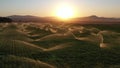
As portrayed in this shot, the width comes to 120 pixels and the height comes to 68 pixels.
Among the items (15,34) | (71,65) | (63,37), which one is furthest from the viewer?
(15,34)

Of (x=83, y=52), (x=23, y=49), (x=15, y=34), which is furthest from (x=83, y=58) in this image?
(x=15, y=34)

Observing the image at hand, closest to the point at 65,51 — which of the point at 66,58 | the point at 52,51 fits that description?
the point at 52,51

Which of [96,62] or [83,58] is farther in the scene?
[83,58]

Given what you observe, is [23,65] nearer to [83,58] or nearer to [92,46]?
[83,58]

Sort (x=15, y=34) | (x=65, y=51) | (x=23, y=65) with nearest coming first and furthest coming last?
(x=23, y=65)
(x=65, y=51)
(x=15, y=34)

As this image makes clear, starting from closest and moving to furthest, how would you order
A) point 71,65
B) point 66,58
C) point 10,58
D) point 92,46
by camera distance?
1. point 10,58
2. point 71,65
3. point 66,58
4. point 92,46

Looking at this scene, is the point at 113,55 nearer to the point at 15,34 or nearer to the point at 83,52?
the point at 83,52

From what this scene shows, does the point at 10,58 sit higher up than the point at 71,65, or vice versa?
the point at 10,58

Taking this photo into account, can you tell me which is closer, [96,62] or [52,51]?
[96,62]

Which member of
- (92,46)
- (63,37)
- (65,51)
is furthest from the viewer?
(63,37)
